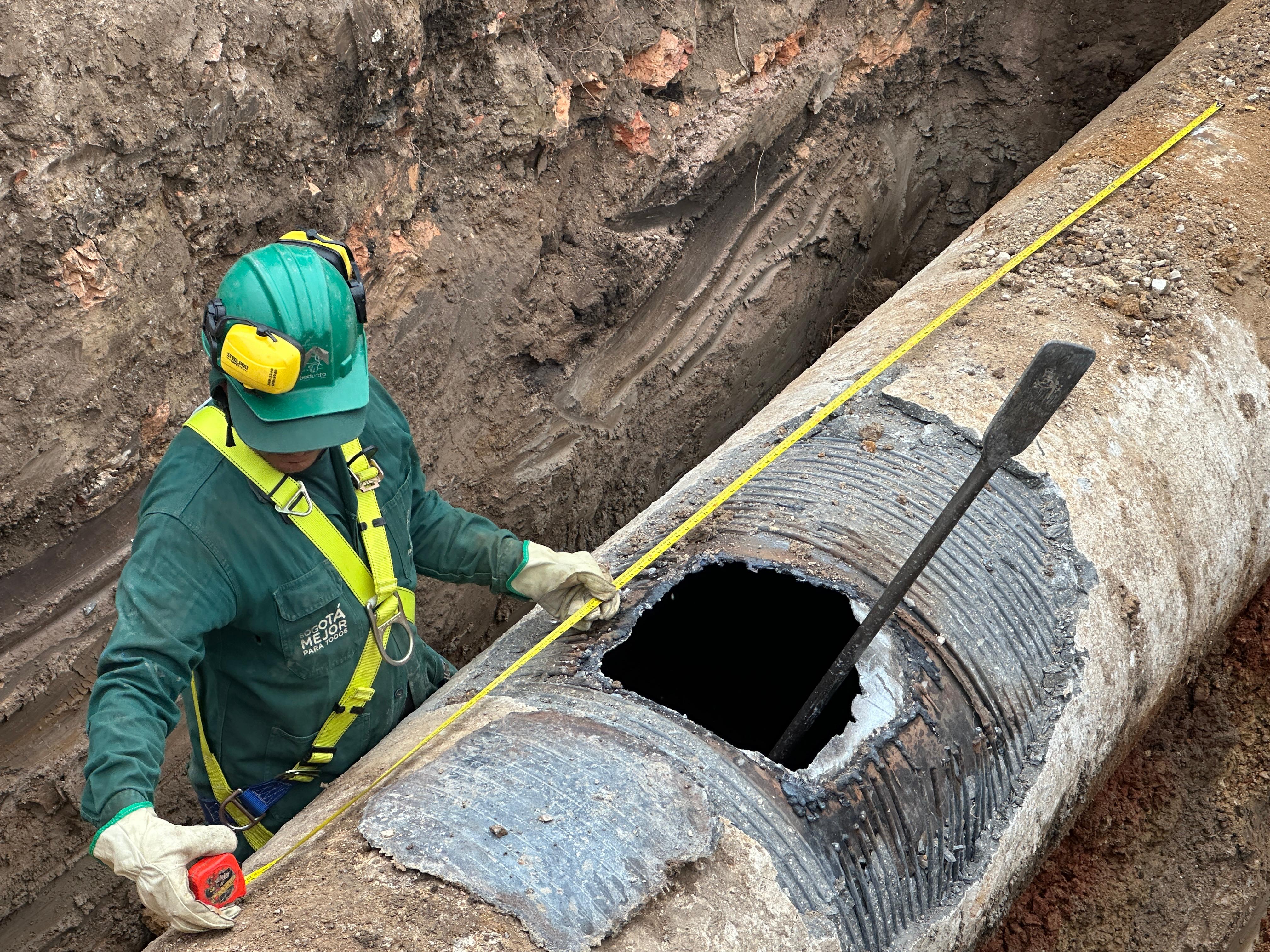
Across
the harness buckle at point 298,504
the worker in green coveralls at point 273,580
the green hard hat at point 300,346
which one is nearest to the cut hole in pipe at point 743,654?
the worker in green coveralls at point 273,580

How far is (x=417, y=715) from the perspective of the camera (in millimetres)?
3031

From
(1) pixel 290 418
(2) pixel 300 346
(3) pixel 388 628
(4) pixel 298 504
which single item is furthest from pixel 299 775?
(2) pixel 300 346

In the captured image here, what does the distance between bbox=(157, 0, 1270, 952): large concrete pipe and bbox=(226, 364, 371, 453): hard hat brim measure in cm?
81

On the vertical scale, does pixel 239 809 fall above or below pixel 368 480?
below

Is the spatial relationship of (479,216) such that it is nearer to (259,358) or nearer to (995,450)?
(259,358)

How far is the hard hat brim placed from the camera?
2.45 metres

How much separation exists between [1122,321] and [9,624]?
3986mm

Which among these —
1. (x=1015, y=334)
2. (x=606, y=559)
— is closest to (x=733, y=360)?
(x=1015, y=334)

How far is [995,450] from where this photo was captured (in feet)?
8.07

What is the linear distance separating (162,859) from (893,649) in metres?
1.79

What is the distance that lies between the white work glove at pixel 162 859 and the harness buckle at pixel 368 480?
0.87m

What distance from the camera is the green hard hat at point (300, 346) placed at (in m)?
2.40

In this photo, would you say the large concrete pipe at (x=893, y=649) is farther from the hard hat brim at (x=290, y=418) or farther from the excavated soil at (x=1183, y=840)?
the hard hat brim at (x=290, y=418)

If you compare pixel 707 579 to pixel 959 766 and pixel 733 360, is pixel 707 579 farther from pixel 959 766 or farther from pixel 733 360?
pixel 733 360
